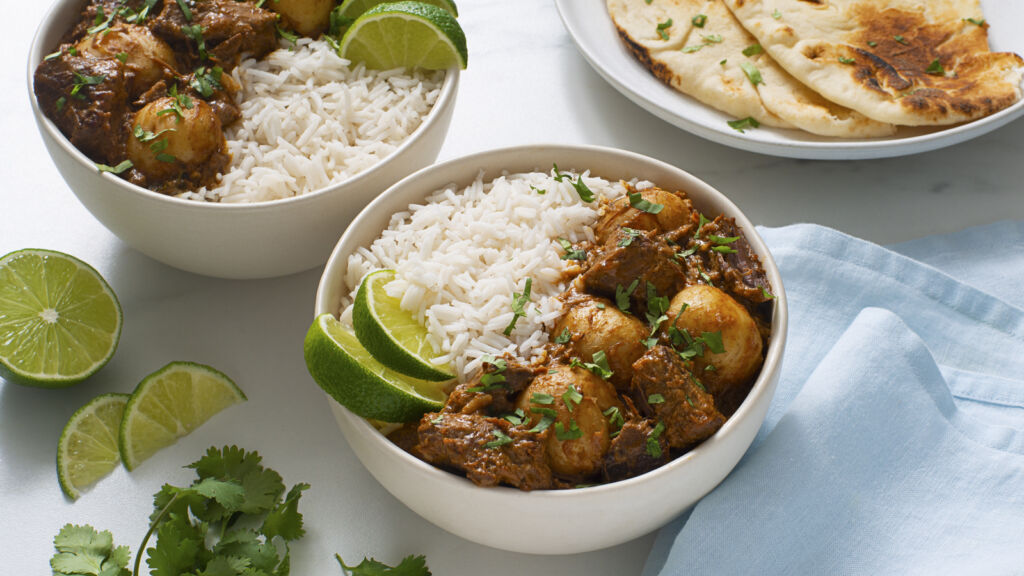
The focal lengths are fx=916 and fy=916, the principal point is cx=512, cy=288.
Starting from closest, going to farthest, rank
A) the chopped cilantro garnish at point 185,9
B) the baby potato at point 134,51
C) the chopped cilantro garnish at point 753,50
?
the baby potato at point 134,51, the chopped cilantro garnish at point 185,9, the chopped cilantro garnish at point 753,50

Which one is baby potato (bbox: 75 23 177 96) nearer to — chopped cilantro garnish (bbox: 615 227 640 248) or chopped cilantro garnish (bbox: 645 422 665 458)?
chopped cilantro garnish (bbox: 615 227 640 248)

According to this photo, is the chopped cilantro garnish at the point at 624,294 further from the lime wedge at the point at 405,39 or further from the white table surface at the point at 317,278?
the lime wedge at the point at 405,39

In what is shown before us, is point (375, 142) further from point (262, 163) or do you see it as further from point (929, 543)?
Result: point (929, 543)

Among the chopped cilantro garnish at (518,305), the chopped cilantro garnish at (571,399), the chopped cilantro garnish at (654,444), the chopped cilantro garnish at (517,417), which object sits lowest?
the chopped cilantro garnish at (517,417)

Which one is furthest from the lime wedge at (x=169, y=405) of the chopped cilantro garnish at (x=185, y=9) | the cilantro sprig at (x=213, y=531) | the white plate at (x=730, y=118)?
the white plate at (x=730, y=118)

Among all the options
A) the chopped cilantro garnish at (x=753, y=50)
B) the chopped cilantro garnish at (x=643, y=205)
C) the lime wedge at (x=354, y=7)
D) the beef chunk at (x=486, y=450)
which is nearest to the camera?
the beef chunk at (x=486, y=450)

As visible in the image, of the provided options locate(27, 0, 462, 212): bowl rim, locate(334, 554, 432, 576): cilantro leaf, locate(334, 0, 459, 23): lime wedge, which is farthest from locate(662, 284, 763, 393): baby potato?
locate(334, 0, 459, 23): lime wedge

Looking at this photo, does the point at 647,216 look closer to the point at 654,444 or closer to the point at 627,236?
the point at 627,236
